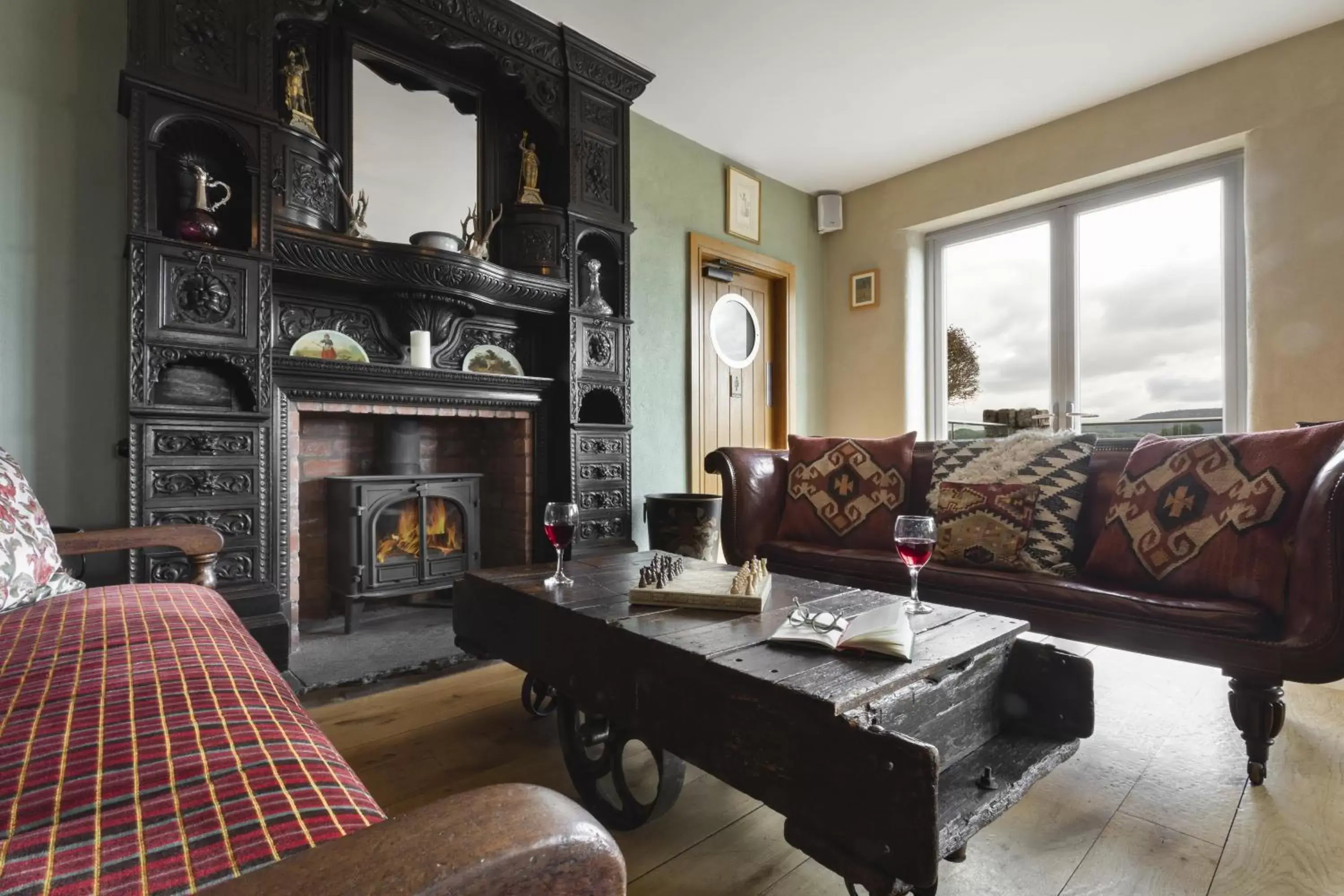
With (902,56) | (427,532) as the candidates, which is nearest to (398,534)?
(427,532)

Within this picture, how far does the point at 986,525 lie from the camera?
6.89 ft

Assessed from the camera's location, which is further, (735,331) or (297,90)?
(735,331)

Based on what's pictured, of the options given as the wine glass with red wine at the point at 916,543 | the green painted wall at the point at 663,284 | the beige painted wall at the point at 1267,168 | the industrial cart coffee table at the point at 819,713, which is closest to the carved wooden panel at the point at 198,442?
the industrial cart coffee table at the point at 819,713

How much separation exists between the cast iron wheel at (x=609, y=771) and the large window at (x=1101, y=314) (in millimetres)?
2527

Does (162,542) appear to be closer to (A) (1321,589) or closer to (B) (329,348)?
(B) (329,348)

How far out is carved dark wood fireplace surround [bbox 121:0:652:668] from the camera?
6.52 ft

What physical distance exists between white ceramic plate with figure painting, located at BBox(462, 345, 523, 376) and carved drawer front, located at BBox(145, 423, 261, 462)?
0.96 m

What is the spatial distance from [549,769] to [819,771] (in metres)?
0.86

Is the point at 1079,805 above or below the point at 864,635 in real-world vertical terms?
below

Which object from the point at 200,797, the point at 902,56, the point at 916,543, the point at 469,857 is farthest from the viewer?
the point at 902,56

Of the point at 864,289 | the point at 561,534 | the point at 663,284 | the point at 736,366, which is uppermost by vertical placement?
the point at 864,289

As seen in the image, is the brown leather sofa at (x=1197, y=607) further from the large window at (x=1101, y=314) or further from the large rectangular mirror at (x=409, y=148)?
the large rectangular mirror at (x=409, y=148)

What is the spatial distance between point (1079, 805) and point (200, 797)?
5.23 ft

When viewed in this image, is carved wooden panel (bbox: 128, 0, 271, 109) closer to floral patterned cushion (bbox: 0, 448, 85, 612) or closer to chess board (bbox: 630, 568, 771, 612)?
floral patterned cushion (bbox: 0, 448, 85, 612)
